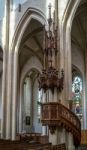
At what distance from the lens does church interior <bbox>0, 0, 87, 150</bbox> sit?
13414mm

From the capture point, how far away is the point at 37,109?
30.9 metres

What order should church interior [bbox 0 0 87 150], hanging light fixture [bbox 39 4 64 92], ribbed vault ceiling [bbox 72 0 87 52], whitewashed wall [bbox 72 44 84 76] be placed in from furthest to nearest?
whitewashed wall [bbox 72 44 84 76]
ribbed vault ceiling [bbox 72 0 87 52]
hanging light fixture [bbox 39 4 64 92]
church interior [bbox 0 0 87 150]

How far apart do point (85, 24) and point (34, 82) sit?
12.0 metres

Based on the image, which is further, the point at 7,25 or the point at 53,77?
the point at 7,25

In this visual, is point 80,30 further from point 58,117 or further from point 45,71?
point 58,117

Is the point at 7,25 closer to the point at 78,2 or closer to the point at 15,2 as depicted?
the point at 15,2

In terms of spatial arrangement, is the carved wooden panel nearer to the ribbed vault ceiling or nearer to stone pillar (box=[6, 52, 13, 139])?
stone pillar (box=[6, 52, 13, 139])

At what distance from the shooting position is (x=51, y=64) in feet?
47.6

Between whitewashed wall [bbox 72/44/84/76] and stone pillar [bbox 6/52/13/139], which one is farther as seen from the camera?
whitewashed wall [bbox 72/44/84/76]

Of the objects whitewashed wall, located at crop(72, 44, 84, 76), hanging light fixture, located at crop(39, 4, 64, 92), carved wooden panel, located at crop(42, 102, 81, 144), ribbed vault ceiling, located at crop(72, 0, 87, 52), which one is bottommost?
carved wooden panel, located at crop(42, 102, 81, 144)

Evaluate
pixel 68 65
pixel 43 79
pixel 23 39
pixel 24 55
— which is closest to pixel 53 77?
pixel 43 79

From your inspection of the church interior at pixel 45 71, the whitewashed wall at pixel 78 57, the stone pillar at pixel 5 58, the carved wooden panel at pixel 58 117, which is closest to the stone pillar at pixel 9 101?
the church interior at pixel 45 71

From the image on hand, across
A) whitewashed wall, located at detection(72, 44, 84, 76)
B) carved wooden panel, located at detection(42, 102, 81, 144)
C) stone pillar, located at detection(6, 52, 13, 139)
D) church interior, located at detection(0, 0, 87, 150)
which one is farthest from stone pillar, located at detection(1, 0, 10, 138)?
carved wooden panel, located at detection(42, 102, 81, 144)

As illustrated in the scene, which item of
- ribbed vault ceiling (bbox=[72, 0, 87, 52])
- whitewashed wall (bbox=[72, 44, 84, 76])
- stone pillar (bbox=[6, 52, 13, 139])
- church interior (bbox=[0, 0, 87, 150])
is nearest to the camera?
church interior (bbox=[0, 0, 87, 150])
